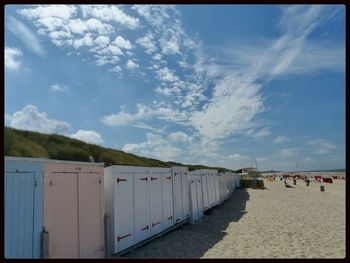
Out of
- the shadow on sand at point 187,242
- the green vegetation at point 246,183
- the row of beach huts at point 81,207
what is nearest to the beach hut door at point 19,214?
the row of beach huts at point 81,207

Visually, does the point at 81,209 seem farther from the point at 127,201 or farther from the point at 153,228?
the point at 153,228

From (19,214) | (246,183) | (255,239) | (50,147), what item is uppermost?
(50,147)

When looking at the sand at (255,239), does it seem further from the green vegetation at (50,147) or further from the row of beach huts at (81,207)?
the green vegetation at (50,147)

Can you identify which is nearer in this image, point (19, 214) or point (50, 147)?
point (19, 214)

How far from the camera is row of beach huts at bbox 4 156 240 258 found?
6.32m

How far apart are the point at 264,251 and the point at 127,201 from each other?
3732mm

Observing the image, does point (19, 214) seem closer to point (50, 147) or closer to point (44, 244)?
point (44, 244)

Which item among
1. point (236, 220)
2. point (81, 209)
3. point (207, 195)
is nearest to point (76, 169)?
point (81, 209)

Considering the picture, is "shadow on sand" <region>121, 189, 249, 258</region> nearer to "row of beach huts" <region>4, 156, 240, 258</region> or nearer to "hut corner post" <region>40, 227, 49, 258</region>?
"row of beach huts" <region>4, 156, 240, 258</region>

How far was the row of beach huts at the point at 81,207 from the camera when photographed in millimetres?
6316

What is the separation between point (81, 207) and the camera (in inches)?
316

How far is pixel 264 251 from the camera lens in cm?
995

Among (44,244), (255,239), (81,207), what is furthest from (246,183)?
(44,244)

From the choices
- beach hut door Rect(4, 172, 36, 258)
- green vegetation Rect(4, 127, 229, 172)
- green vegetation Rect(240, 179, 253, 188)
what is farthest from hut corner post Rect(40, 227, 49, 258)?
green vegetation Rect(240, 179, 253, 188)
